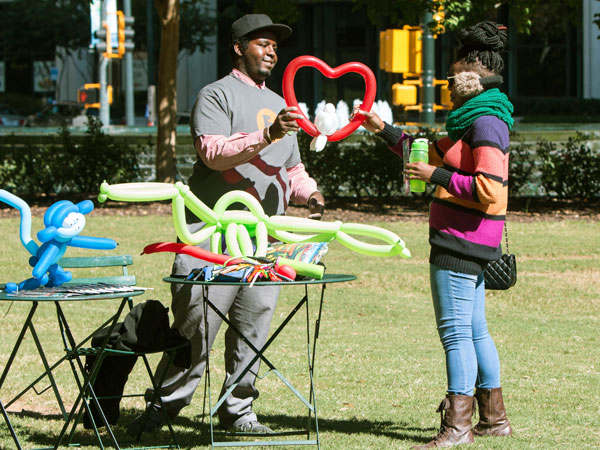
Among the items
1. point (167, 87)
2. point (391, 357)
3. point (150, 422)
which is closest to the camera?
point (150, 422)

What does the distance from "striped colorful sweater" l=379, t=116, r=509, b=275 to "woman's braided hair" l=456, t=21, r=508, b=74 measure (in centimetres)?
29

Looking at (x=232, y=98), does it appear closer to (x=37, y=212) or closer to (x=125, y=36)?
(x=37, y=212)

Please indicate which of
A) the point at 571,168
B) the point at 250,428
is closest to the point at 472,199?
the point at 250,428

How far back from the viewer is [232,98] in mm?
5113

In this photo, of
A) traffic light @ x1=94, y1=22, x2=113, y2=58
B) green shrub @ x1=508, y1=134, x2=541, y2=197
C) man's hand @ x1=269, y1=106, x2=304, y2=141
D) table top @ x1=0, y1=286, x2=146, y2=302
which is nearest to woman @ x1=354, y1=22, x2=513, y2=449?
man's hand @ x1=269, y1=106, x2=304, y2=141

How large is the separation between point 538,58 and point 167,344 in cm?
4238

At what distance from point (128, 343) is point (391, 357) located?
300 cm

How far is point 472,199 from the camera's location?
4.70 meters

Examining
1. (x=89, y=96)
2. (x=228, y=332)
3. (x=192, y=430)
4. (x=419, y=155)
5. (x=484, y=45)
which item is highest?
(x=89, y=96)

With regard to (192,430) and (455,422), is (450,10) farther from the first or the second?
(455,422)

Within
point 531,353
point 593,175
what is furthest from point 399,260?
point 593,175

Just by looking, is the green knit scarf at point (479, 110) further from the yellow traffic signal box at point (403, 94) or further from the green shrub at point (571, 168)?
the green shrub at point (571, 168)

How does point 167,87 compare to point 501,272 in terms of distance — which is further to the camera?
point 167,87

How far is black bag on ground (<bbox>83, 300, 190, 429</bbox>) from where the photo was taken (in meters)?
4.78
